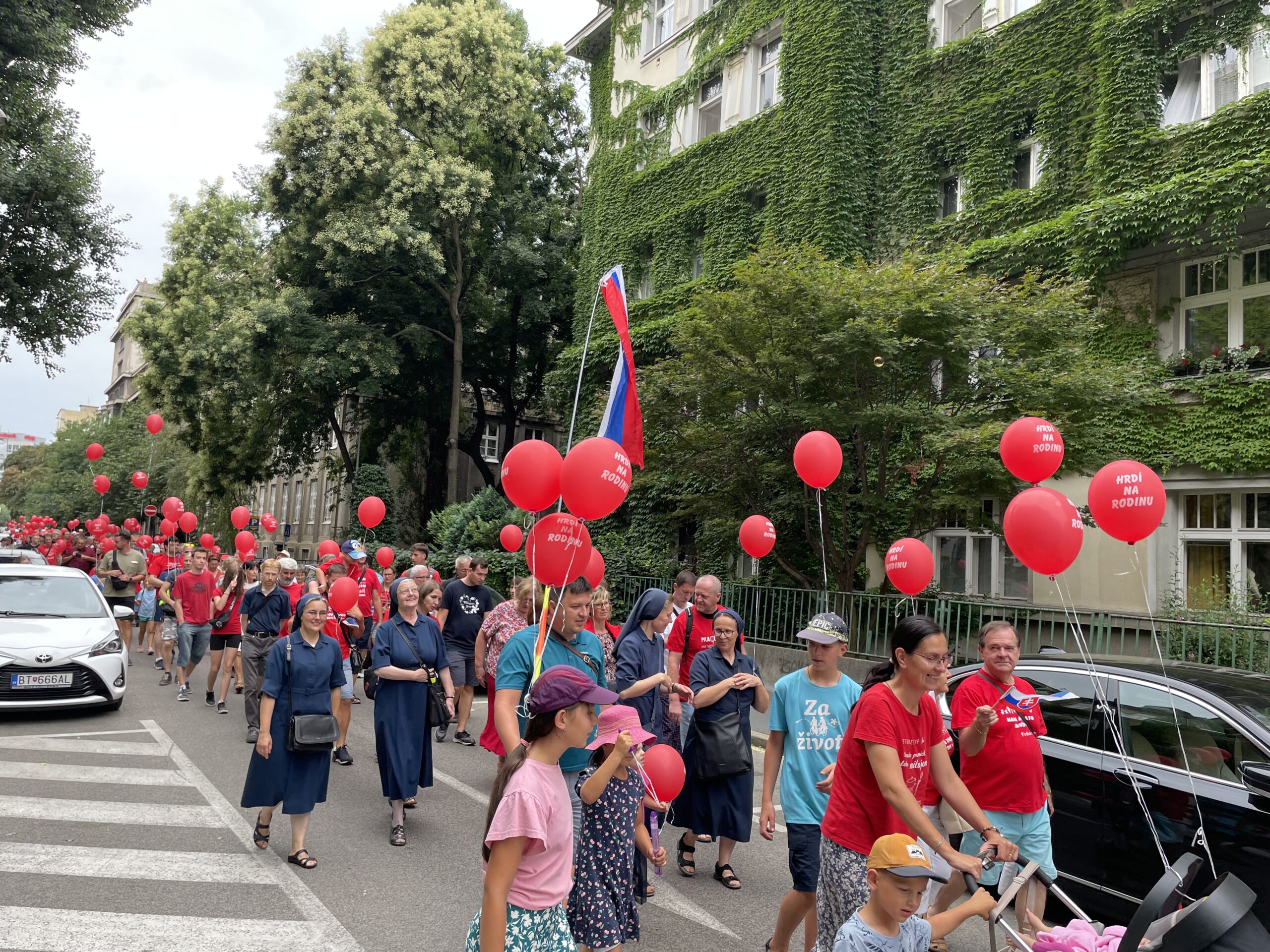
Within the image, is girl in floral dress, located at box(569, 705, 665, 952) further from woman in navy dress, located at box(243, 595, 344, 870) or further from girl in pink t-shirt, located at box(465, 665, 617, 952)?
woman in navy dress, located at box(243, 595, 344, 870)

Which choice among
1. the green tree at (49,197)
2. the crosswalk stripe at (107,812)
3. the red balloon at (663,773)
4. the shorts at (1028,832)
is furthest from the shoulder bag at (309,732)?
the green tree at (49,197)

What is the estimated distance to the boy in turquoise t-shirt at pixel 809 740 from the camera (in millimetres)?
4812

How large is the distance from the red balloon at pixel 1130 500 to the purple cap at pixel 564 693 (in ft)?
15.1

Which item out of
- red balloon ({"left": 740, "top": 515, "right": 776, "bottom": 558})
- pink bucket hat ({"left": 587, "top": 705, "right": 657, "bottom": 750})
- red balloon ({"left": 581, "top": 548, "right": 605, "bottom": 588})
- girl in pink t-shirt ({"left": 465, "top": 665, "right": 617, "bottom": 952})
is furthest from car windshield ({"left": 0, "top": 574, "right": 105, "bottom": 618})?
girl in pink t-shirt ({"left": 465, "top": 665, "right": 617, "bottom": 952})

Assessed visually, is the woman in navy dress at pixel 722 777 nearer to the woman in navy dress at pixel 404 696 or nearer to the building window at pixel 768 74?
the woman in navy dress at pixel 404 696

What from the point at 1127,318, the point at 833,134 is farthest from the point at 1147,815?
the point at 833,134

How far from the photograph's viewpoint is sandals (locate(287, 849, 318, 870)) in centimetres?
611

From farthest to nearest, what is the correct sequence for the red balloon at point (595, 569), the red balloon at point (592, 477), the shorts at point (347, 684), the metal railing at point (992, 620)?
1. the metal railing at point (992, 620)
2. the shorts at point (347, 684)
3. the red balloon at point (595, 569)
4. the red balloon at point (592, 477)

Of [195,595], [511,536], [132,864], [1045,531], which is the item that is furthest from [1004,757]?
[511,536]

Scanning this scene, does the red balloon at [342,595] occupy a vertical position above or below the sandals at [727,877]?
above

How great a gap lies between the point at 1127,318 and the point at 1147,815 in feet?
42.8

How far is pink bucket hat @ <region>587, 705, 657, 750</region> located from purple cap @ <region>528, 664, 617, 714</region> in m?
0.41

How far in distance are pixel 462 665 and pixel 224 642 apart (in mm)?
3664

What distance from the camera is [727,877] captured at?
6.18 m
